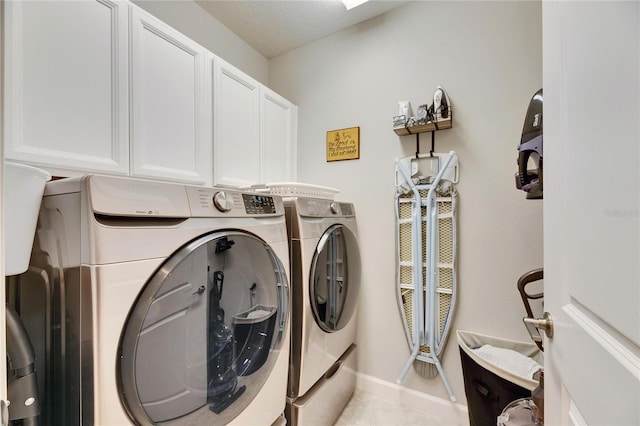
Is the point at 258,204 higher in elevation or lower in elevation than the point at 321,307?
higher

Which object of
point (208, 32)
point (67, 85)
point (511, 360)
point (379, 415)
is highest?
point (208, 32)

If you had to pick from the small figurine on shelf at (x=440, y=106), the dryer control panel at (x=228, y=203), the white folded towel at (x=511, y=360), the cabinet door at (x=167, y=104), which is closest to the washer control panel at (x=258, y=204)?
the dryer control panel at (x=228, y=203)

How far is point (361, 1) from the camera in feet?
5.34

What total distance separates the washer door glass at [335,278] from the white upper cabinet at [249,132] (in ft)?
2.29

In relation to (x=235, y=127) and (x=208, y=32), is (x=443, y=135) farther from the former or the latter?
(x=208, y=32)

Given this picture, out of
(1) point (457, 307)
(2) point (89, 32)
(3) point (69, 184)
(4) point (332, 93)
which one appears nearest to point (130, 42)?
(2) point (89, 32)

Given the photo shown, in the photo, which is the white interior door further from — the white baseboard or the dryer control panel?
the white baseboard

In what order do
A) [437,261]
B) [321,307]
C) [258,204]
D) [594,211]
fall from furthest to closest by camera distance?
[437,261]
[321,307]
[258,204]
[594,211]

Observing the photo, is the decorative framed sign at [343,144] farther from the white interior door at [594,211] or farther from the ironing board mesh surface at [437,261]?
the white interior door at [594,211]

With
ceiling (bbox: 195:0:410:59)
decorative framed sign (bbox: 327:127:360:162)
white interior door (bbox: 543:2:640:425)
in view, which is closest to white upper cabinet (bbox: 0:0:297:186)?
ceiling (bbox: 195:0:410:59)

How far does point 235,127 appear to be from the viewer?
5.45ft

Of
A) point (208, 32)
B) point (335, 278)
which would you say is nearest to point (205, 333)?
point (335, 278)

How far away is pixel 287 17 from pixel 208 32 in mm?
559

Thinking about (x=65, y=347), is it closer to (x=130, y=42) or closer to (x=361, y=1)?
(x=130, y=42)
